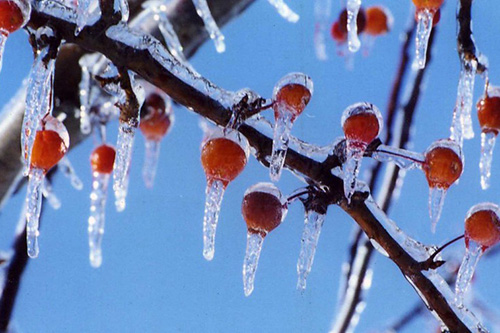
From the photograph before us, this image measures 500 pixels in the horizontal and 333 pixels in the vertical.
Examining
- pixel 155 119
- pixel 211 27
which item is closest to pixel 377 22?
pixel 211 27

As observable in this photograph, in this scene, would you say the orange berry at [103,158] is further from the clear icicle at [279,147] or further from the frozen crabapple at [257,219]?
the clear icicle at [279,147]

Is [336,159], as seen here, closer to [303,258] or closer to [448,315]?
[303,258]

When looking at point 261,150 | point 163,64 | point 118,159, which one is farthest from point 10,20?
point 261,150

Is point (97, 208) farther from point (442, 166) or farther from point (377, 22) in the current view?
point (377, 22)

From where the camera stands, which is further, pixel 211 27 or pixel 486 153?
pixel 211 27

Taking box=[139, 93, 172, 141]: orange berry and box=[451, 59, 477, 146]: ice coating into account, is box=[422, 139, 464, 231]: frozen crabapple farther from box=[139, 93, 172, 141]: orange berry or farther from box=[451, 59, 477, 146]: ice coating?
box=[139, 93, 172, 141]: orange berry

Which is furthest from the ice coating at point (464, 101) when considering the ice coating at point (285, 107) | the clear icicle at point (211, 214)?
the clear icicle at point (211, 214)
